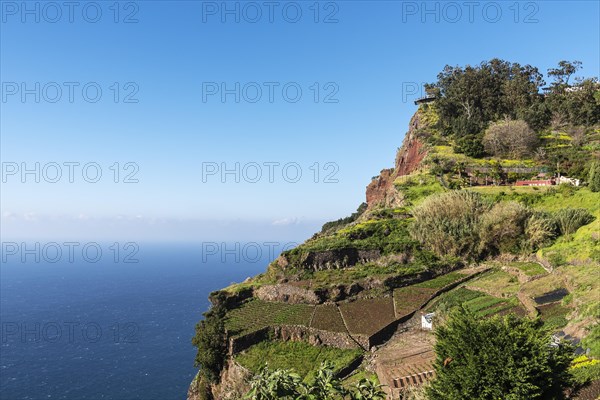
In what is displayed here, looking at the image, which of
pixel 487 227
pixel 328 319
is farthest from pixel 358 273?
pixel 487 227

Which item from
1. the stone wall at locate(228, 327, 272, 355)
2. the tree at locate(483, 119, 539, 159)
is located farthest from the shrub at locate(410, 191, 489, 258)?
the tree at locate(483, 119, 539, 159)

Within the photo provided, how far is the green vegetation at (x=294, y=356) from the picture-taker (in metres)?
26.2

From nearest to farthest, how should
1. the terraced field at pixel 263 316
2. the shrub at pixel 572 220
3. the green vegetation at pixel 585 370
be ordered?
1. the green vegetation at pixel 585 370
2. the terraced field at pixel 263 316
3. the shrub at pixel 572 220

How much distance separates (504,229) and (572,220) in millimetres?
6097

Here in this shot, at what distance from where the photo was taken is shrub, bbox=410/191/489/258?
38906 millimetres

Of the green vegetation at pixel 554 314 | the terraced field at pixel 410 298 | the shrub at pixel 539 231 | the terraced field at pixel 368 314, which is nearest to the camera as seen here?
the green vegetation at pixel 554 314

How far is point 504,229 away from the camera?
38188 mm

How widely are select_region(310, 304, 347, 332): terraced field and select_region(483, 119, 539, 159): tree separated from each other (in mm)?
45761

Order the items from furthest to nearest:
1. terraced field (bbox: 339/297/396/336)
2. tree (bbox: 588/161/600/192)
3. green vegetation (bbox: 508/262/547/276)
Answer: tree (bbox: 588/161/600/192)
green vegetation (bbox: 508/262/547/276)
terraced field (bbox: 339/297/396/336)

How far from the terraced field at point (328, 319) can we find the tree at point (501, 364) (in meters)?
15.9

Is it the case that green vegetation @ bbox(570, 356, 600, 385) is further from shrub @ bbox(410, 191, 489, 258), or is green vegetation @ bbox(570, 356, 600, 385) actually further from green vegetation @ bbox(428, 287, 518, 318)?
shrub @ bbox(410, 191, 489, 258)

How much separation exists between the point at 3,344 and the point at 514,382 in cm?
9021

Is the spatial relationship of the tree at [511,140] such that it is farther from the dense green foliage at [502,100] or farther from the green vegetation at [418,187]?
the green vegetation at [418,187]

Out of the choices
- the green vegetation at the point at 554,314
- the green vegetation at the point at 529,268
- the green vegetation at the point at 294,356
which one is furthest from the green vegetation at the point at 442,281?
the green vegetation at the point at 294,356
